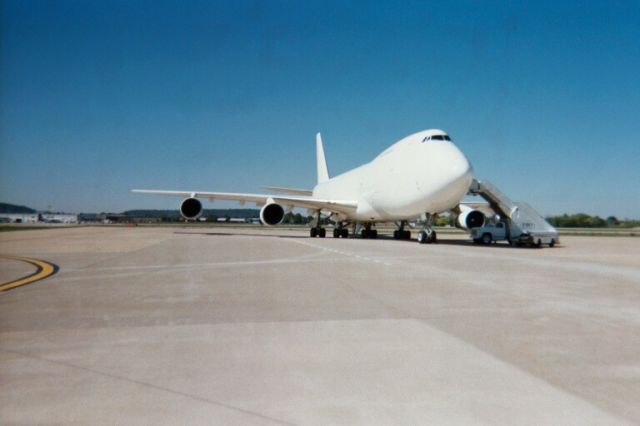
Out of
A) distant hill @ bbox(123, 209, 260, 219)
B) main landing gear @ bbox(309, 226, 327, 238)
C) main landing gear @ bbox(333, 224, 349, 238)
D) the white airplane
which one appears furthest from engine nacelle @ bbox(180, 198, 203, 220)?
distant hill @ bbox(123, 209, 260, 219)

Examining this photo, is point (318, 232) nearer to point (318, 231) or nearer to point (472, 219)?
point (318, 231)

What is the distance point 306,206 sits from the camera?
97.5 feet

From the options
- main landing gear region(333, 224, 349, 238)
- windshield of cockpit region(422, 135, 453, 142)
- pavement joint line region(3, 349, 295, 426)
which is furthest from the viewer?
main landing gear region(333, 224, 349, 238)

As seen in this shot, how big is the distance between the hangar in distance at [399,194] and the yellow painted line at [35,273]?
14083 millimetres

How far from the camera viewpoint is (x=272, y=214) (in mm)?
26812

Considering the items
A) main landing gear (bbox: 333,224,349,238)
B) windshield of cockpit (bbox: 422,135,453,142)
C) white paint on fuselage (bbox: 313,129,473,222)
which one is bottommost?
main landing gear (bbox: 333,224,349,238)

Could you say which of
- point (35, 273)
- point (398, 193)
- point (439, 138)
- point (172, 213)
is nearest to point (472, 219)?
point (398, 193)

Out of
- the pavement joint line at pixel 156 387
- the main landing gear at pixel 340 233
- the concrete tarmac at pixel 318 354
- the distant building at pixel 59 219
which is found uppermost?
the distant building at pixel 59 219

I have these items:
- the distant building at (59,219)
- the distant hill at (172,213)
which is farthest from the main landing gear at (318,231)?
the distant hill at (172,213)

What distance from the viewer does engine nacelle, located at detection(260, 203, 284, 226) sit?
2658 cm

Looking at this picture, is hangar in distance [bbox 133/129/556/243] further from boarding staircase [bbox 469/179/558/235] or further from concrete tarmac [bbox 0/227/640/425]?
concrete tarmac [bbox 0/227/640/425]

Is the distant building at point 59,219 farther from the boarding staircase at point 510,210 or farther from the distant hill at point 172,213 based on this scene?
the boarding staircase at point 510,210

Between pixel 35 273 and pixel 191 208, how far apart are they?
61.2 ft

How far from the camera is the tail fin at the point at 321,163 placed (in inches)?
1785
